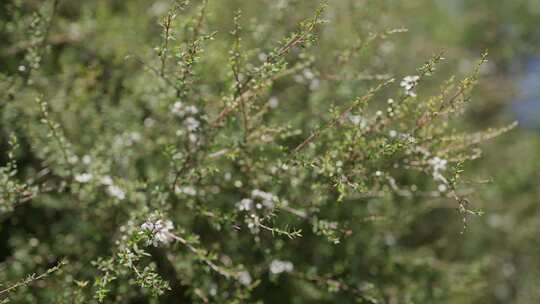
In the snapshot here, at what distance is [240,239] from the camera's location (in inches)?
163

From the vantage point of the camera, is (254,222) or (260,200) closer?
(254,222)

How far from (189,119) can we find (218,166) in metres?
1.02

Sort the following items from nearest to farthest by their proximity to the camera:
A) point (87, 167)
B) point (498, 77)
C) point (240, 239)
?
point (87, 167) < point (240, 239) < point (498, 77)

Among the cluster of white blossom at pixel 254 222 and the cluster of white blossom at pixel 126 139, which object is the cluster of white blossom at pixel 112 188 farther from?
the cluster of white blossom at pixel 254 222

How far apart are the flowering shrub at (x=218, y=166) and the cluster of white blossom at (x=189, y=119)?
15 millimetres

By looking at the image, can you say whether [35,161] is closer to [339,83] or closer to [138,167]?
[138,167]

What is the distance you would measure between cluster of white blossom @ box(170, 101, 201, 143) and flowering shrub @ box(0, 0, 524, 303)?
0.05 ft

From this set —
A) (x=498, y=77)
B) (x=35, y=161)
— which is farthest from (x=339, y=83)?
(x=498, y=77)

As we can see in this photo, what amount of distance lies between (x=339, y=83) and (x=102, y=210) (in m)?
2.17

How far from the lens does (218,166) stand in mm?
4332

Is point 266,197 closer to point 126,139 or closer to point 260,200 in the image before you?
point 260,200

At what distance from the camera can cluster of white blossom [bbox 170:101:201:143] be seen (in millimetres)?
3365

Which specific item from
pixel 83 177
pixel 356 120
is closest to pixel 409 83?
pixel 356 120

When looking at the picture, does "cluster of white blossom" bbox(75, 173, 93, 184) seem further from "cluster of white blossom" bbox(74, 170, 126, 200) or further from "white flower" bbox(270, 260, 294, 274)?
"white flower" bbox(270, 260, 294, 274)
